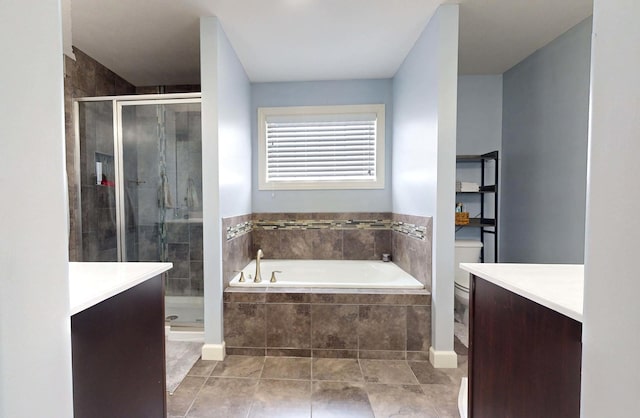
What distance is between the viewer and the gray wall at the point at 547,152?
2.09 metres

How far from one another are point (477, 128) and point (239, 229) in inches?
106

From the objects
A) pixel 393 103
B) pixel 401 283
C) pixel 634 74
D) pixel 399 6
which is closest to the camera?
pixel 634 74

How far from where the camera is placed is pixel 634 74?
16.5 inches

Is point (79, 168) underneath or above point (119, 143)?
underneath

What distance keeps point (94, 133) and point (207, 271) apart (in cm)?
178

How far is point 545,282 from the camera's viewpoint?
2.87 feet

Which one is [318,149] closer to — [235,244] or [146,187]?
[235,244]

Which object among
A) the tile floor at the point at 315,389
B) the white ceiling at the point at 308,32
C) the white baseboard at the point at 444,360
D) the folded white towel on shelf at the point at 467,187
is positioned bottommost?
the tile floor at the point at 315,389

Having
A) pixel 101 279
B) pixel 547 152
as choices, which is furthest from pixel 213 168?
pixel 547 152

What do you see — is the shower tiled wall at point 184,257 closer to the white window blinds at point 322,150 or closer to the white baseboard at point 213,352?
the white baseboard at point 213,352

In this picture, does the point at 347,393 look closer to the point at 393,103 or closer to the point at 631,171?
the point at 631,171

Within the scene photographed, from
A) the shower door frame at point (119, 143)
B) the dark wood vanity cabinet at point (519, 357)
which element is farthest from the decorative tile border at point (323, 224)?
the dark wood vanity cabinet at point (519, 357)

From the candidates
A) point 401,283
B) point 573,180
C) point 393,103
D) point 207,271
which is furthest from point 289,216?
point 573,180

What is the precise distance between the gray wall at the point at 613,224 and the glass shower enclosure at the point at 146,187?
8.38ft
